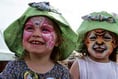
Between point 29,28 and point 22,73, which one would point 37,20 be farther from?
point 22,73

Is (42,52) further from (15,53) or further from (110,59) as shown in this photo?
(110,59)

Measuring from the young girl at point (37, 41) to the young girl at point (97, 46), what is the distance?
0.30 metres

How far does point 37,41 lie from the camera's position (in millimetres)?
2488

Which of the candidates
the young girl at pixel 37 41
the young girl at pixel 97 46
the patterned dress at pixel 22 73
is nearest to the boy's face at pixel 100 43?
the young girl at pixel 97 46

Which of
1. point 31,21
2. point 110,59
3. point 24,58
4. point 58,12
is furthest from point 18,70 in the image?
point 110,59

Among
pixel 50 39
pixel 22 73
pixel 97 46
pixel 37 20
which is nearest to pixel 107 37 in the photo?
pixel 97 46

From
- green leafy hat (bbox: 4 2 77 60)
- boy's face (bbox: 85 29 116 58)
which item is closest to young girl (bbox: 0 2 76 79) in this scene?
green leafy hat (bbox: 4 2 77 60)

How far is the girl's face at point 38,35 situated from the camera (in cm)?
249

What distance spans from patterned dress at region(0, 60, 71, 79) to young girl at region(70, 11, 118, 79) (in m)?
0.35

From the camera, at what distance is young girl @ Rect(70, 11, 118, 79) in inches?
114

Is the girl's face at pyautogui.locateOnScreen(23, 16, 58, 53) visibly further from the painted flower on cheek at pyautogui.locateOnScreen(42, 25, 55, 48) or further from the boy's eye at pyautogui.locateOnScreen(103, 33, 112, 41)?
the boy's eye at pyautogui.locateOnScreen(103, 33, 112, 41)

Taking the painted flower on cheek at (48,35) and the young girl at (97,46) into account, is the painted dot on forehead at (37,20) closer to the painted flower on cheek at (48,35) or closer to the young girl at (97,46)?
the painted flower on cheek at (48,35)

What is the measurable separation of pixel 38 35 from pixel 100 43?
643mm

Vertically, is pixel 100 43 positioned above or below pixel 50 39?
below
